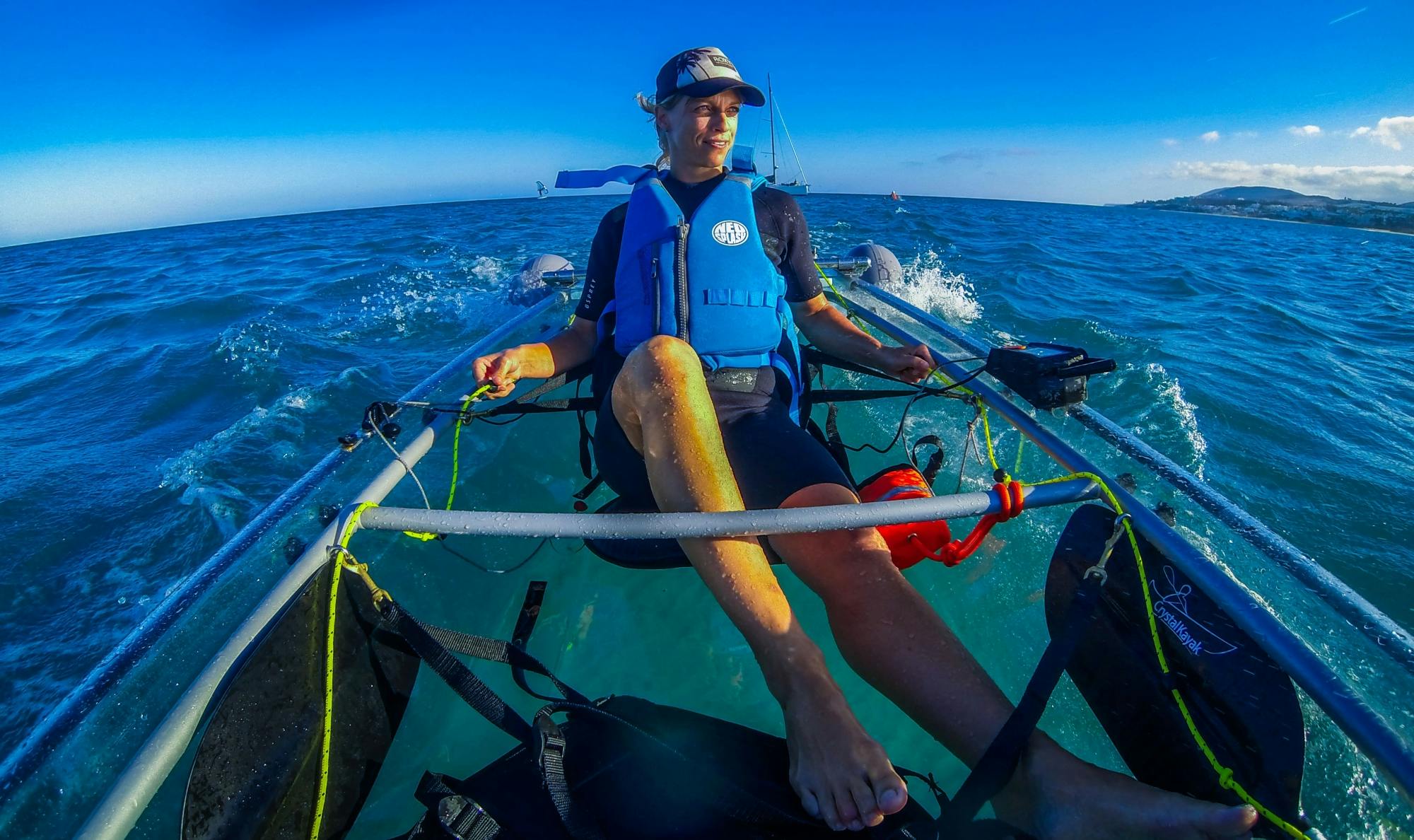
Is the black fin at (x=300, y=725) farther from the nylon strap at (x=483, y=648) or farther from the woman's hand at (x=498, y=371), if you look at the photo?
the woman's hand at (x=498, y=371)

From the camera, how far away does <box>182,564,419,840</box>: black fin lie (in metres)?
1.15

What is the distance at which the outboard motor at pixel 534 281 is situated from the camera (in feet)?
18.3

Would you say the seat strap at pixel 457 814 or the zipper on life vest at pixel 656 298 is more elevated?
the zipper on life vest at pixel 656 298

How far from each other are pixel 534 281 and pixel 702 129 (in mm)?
3639

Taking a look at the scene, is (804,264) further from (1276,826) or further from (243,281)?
(243,281)

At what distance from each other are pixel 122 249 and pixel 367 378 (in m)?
28.7

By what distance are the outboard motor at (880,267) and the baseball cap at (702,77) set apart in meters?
3.78

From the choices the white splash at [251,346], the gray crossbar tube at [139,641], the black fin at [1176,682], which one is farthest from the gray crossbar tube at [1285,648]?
the white splash at [251,346]

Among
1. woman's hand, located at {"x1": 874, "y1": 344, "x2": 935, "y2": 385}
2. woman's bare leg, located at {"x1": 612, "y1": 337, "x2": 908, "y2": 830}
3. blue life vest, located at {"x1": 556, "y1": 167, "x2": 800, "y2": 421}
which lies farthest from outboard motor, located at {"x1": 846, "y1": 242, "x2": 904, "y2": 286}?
woman's bare leg, located at {"x1": 612, "y1": 337, "x2": 908, "y2": 830}

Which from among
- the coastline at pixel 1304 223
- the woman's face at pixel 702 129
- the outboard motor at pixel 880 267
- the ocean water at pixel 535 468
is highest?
the coastline at pixel 1304 223

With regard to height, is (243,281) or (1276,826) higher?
(243,281)

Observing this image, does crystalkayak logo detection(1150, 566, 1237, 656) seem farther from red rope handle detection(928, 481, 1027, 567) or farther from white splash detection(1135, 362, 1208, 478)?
white splash detection(1135, 362, 1208, 478)

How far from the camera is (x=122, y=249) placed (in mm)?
23422

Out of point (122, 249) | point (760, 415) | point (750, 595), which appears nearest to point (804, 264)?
point (760, 415)
